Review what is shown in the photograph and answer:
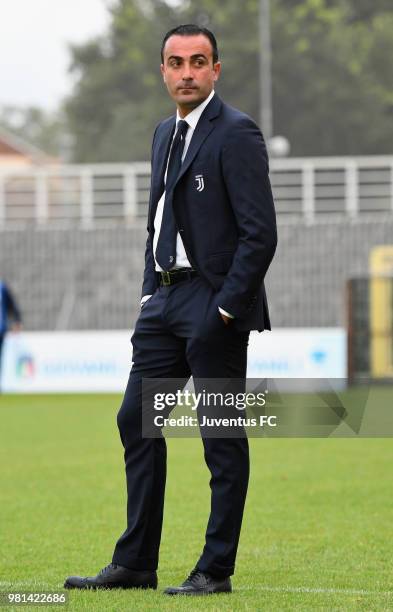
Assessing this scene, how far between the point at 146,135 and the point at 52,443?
4264cm

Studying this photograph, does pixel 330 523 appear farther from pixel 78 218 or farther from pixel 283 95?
pixel 283 95

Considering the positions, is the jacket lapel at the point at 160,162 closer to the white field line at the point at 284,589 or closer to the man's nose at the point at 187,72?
the man's nose at the point at 187,72

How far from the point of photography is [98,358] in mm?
23938

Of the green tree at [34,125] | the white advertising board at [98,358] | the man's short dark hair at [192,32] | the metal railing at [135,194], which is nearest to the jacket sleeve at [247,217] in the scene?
the man's short dark hair at [192,32]

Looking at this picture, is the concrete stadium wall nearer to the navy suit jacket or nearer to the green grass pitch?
the green grass pitch

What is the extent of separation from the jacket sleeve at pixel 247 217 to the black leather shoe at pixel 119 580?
1.13 metres

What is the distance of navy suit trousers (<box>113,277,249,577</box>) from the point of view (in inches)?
233

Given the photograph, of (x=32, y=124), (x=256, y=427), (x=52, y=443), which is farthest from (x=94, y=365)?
(x=32, y=124)

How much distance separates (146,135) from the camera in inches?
2251

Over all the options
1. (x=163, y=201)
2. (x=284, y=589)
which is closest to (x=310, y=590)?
(x=284, y=589)

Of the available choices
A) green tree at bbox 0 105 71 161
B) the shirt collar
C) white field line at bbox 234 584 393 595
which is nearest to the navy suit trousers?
white field line at bbox 234 584 393 595

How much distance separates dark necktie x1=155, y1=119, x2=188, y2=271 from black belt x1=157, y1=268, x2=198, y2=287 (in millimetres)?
31

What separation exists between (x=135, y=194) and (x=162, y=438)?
3060 cm

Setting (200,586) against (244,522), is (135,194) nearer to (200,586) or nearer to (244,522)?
(244,522)
